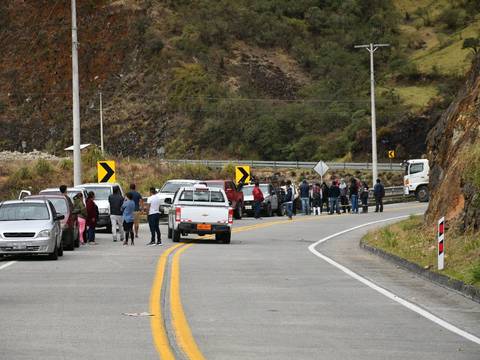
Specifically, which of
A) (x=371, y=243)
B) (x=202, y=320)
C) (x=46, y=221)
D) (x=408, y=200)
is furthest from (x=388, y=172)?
(x=202, y=320)

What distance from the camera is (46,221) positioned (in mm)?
26297

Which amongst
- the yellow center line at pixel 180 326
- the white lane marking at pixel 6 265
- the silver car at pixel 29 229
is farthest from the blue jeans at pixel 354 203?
the yellow center line at pixel 180 326

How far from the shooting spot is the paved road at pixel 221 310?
39.6 feet

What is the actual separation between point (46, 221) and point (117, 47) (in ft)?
299

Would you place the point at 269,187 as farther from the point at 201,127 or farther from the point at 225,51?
the point at 225,51

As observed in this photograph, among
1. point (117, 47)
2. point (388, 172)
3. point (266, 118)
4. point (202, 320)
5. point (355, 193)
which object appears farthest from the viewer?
point (117, 47)

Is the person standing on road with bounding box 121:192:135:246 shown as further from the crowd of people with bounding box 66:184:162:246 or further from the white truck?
the white truck

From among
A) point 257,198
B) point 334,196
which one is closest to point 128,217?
Answer: point 257,198

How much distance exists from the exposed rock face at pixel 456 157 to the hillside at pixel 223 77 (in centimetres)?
5916

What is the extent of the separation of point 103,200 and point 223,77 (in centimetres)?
7529

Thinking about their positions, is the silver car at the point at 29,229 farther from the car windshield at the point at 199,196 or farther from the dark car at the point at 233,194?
the dark car at the point at 233,194

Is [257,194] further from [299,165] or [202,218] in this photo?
[299,165]

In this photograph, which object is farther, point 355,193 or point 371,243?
point 355,193

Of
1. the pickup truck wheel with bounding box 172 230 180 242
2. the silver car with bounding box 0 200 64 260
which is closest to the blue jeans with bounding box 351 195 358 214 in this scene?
the pickup truck wheel with bounding box 172 230 180 242
